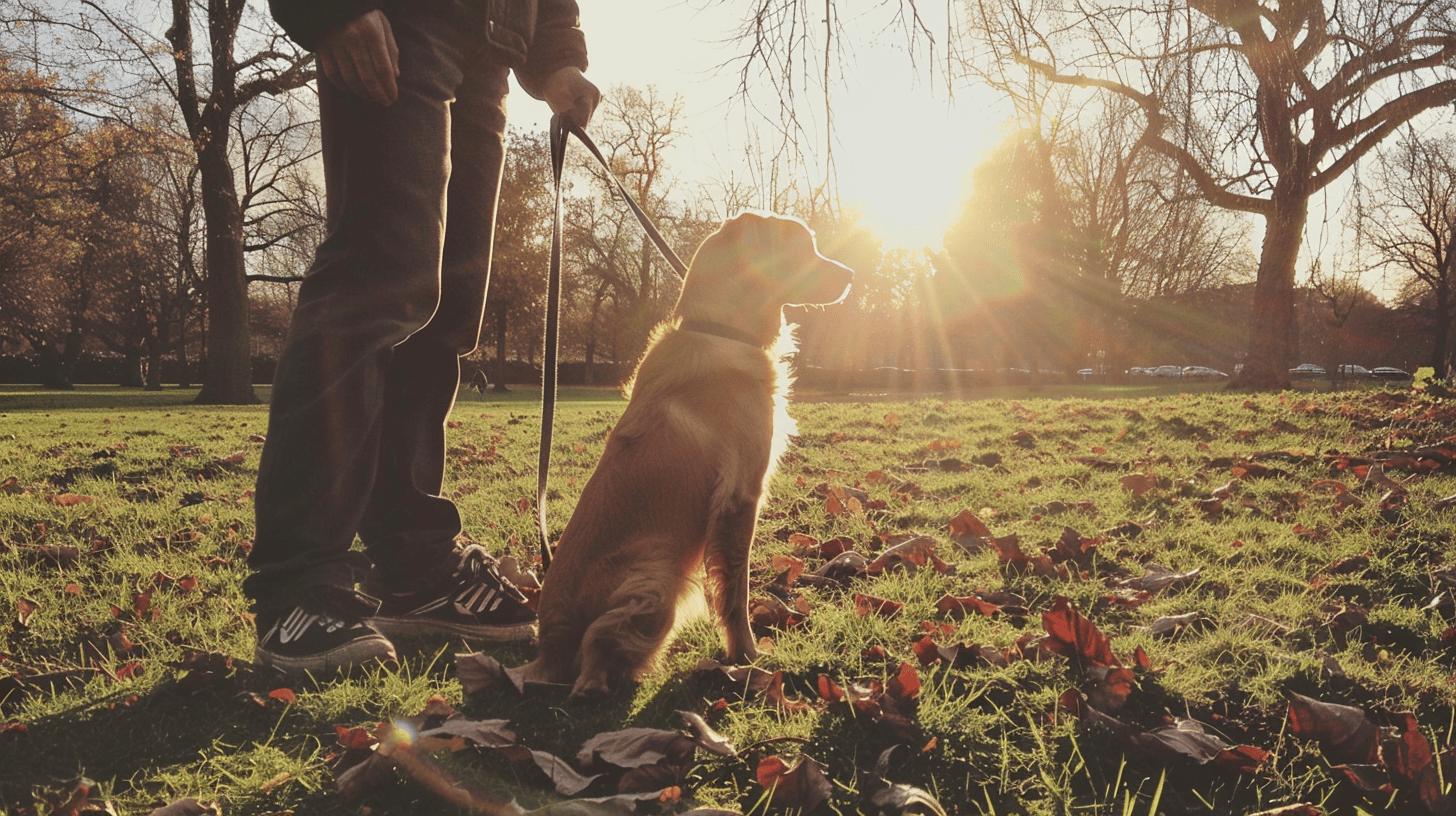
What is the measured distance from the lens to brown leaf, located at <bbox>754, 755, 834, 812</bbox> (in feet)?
5.76

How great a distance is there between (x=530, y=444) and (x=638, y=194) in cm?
2938

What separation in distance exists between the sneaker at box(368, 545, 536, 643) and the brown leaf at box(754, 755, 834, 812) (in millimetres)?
1408

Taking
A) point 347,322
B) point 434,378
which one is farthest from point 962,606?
point 347,322

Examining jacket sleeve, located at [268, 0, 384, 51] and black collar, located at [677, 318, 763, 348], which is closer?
jacket sleeve, located at [268, 0, 384, 51]

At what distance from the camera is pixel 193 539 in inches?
160

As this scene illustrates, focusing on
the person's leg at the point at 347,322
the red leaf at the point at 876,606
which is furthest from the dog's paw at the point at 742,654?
the person's leg at the point at 347,322

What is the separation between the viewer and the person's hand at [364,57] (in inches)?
89.7

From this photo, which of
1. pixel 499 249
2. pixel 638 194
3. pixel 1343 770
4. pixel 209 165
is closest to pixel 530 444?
pixel 1343 770

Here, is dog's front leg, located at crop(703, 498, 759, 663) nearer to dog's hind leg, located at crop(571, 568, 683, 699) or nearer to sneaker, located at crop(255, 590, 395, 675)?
dog's hind leg, located at crop(571, 568, 683, 699)

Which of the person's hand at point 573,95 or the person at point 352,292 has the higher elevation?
the person's hand at point 573,95

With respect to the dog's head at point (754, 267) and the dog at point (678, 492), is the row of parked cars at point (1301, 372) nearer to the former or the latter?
the dog's head at point (754, 267)

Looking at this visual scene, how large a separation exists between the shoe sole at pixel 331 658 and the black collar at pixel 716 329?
5.18 ft

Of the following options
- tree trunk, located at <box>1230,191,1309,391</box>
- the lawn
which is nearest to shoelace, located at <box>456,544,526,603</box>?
the lawn

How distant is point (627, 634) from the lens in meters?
2.36
